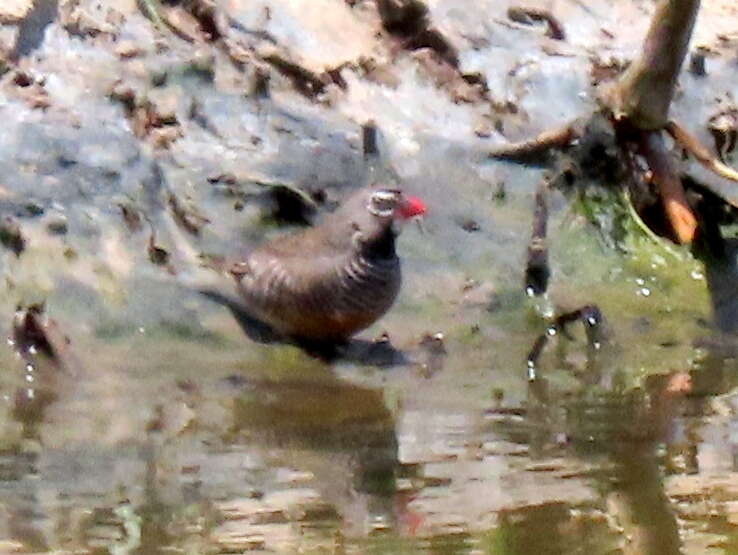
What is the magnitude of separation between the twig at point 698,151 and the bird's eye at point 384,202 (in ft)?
4.90

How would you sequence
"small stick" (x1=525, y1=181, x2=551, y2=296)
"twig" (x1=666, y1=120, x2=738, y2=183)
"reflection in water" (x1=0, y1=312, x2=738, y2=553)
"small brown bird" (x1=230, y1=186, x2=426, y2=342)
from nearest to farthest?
"reflection in water" (x1=0, y1=312, x2=738, y2=553)
"small brown bird" (x1=230, y1=186, x2=426, y2=342)
"small stick" (x1=525, y1=181, x2=551, y2=296)
"twig" (x1=666, y1=120, x2=738, y2=183)

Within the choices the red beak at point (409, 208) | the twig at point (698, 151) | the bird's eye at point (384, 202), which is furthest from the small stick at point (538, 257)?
the twig at point (698, 151)

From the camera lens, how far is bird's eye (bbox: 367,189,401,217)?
6352 mm

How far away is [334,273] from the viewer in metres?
6.25

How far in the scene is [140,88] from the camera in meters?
6.97

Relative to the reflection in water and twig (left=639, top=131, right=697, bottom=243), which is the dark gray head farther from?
twig (left=639, top=131, right=697, bottom=243)

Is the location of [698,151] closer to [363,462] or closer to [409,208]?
[409,208]

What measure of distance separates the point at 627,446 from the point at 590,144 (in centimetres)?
265

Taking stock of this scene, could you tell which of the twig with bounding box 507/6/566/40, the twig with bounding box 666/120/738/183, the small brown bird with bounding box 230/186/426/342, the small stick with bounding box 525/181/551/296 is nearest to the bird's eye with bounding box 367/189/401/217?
the small brown bird with bounding box 230/186/426/342

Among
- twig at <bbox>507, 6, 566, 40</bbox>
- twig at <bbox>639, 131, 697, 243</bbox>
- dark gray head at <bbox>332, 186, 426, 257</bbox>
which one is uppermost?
dark gray head at <bbox>332, 186, 426, 257</bbox>

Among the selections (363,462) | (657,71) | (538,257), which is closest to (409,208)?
(538,257)

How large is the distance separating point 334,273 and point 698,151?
1.78m

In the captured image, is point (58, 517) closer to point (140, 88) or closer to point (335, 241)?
point (335, 241)

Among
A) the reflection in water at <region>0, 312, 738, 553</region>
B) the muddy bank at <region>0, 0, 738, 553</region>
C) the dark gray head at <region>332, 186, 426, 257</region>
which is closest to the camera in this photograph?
the reflection in water at <region>0, 312, 738, 553</region>
